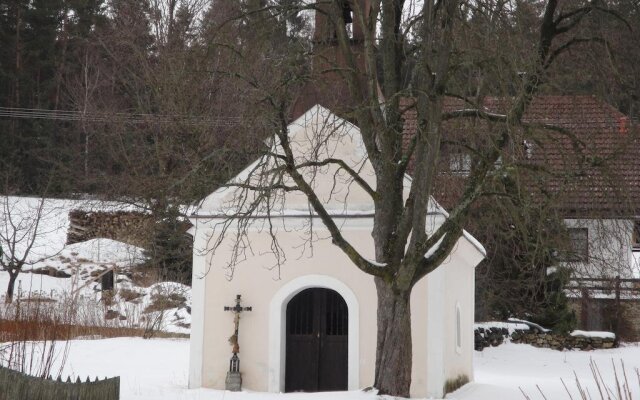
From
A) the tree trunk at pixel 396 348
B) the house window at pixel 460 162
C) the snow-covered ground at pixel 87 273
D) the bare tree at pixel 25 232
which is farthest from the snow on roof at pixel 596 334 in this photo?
the bare tree at pixel 25 232

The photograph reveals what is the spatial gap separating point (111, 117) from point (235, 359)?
58.0ft

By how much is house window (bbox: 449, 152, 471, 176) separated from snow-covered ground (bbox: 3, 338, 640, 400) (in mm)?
3629

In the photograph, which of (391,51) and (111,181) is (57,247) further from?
(391,51)

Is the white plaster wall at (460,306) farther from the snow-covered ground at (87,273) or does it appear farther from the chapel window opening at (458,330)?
the snow-covered ground at (87,273)

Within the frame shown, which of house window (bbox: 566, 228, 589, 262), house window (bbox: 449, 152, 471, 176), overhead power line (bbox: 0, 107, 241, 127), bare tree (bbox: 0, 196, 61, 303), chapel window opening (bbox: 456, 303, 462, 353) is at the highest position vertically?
overhead power line (bbox: 0, 107, 241, 127)

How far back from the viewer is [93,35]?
38188 millimetres

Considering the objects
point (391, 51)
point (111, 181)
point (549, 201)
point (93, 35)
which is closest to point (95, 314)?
point (111, 181)

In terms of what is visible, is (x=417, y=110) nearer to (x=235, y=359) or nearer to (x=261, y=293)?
(x=261, y=293)

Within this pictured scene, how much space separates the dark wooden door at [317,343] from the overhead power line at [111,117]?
7312 millimetres

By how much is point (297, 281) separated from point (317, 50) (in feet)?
12.5

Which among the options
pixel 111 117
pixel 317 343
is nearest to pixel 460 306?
pixel 317 343

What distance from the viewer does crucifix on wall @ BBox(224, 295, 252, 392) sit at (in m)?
14.7

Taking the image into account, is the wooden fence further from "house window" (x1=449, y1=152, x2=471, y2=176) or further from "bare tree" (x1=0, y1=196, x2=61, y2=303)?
"bare tree" (x1=0, y1=196, x2=61, y2=303)

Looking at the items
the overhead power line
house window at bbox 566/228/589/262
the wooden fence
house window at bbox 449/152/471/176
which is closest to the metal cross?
house window at bbox 449/152/471/176
